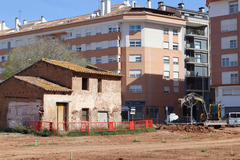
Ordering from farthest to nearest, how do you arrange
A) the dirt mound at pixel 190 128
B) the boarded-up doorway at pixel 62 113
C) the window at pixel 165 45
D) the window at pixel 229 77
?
1. the window at pixel 165 45
2. the window at pixel 229 77
3. the dirt mound at pixel 190 128
4. the boarded-up doorway at pixel 62 113

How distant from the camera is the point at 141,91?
6875 centimetres

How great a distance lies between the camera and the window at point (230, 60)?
63.0 m

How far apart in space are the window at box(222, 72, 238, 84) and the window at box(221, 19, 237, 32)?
6.69 meters

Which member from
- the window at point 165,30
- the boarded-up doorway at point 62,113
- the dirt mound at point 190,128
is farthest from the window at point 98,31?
Result: the boarded-up doorway at point 62,113

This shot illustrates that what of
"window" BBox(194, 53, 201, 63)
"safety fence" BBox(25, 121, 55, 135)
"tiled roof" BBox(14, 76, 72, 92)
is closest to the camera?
"safety fence" BBox(25, 121, 55, 135)

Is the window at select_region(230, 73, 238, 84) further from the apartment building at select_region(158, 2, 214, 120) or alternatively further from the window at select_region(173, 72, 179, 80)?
the apartment building at select_region(158, 2, 214, 120)

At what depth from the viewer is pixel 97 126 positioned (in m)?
37.0

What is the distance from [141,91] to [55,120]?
34.4m

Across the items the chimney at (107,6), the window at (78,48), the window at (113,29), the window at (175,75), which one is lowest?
the window at (175,75)

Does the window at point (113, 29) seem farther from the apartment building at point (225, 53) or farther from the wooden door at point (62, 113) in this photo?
the wooden door at point (62, 113)

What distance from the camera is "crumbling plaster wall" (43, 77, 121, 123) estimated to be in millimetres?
35469

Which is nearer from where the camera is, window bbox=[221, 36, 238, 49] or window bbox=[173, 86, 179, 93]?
window bbox=[221, 36, 238, 49]

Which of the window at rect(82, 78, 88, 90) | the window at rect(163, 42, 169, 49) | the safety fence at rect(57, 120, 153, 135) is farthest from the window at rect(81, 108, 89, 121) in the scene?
the window at rect(163, 42, 169, 49)

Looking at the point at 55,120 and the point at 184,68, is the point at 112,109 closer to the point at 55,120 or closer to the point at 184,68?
the point at 55,120
